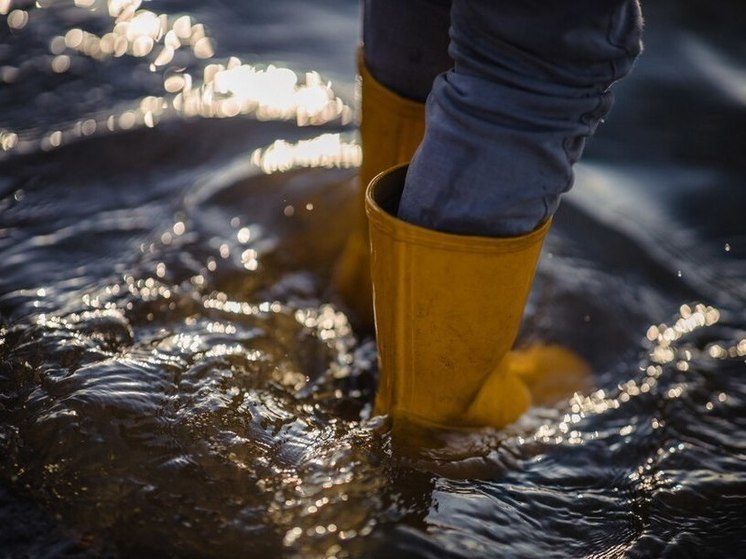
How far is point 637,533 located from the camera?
133cm

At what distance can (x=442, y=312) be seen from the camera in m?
1.34

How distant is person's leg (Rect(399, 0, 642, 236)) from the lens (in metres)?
1.12

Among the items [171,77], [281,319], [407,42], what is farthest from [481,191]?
[171,77]

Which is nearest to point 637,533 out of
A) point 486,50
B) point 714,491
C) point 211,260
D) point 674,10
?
point 714,491

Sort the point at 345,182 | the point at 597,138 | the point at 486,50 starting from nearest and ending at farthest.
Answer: the point at 486,50, the point at 345,182, the point at 597,138

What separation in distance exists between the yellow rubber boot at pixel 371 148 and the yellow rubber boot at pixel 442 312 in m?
0.31

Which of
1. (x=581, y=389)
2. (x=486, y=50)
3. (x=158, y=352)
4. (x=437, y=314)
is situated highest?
(x=486, y=50)

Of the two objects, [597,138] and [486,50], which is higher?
[486,50]

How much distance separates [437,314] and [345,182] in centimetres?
95

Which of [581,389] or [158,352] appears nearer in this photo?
[158,352]

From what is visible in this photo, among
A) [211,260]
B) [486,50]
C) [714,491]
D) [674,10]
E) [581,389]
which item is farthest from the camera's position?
[674,10]

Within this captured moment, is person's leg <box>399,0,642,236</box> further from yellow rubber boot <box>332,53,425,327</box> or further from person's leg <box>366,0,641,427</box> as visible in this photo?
yellow rubber boot <box>332,53,425,327</box>

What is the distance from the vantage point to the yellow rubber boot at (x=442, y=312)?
127cm

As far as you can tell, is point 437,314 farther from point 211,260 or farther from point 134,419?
point 211,260
